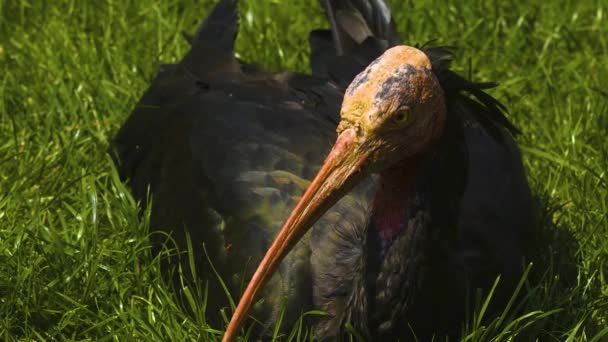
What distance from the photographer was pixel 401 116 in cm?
318

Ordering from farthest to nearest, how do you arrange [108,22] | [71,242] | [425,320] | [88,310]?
[108,22] → [71,242] → [88,310] → [425,320]

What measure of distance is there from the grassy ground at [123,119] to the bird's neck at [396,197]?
36cm

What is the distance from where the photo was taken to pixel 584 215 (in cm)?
420

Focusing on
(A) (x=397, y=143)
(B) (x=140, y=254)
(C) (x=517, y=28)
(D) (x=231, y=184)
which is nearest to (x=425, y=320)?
(A) (x=397, y=143)

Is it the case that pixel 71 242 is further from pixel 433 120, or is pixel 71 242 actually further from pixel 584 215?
pixel 584 215

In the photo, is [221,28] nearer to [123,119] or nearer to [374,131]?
[123,119]

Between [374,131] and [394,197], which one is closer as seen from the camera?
[374,131]

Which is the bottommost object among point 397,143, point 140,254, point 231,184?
point 140,254

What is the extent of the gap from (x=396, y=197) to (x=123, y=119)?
1809mm

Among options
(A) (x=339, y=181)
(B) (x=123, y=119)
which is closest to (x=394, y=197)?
(A) (x=339, y=181)

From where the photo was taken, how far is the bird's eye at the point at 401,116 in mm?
3168

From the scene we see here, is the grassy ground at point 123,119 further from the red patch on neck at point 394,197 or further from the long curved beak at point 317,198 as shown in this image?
the red patch on neck at point 394,197

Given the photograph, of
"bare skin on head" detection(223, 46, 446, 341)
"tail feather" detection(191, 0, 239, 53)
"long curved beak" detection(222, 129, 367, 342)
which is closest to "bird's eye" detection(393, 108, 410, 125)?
"bare skin on head" detection(223, 46, 446, 341)

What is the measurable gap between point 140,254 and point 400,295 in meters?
1.01
